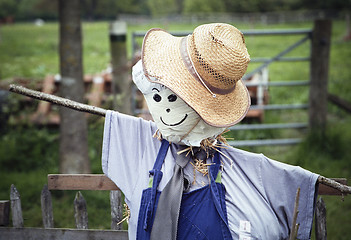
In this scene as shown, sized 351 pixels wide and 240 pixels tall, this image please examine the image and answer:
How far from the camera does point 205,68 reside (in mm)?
1790

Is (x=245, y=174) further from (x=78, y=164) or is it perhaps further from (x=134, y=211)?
(x=78, y=164)

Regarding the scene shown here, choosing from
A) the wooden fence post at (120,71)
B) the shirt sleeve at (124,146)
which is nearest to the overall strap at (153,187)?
the shirt sleeve at (124,146)

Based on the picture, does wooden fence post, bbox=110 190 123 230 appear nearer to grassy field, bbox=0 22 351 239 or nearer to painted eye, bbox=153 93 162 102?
grassy field, bbox=0 22 351 239

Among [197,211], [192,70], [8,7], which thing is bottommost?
[197,211]

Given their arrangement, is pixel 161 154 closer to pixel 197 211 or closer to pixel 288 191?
pixel 197 211

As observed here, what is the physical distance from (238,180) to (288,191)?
0.26 metres

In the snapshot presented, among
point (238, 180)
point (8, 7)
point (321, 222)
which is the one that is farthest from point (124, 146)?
point (8, 7)

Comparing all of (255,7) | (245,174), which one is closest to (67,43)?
(245,174)

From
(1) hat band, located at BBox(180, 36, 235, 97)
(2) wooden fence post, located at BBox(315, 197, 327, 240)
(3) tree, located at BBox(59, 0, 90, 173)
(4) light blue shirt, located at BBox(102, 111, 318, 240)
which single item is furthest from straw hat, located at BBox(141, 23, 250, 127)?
(3) tree, located at BBox(59, 0, 90, 173)

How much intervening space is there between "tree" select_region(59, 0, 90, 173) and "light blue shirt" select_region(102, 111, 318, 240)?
6.54ft

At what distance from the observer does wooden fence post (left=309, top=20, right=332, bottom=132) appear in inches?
193

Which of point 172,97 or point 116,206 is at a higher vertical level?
point 172,97

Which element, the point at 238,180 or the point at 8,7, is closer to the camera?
the point at 238,180

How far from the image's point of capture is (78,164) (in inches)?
161
